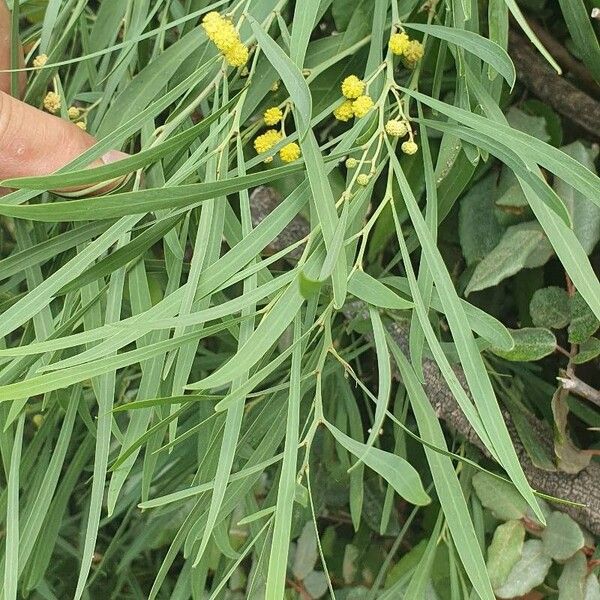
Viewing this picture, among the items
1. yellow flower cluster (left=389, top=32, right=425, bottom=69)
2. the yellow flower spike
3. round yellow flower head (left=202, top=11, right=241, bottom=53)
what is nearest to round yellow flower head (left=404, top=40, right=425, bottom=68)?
yellow flower cluster (left=389, top=32, right=425, bottom=69)

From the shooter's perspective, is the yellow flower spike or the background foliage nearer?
the background foliage

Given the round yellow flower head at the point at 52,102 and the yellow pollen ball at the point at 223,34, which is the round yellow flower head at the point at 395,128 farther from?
the round yellow flower head at the point at 52,102

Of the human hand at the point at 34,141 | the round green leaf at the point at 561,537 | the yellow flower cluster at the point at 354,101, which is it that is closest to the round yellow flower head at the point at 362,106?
the yellow flower cluster at the point at 354,101

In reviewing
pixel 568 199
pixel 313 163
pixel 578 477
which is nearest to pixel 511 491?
pixel 578 477

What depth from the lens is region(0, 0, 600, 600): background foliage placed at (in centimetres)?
31

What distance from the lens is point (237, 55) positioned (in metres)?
0.37

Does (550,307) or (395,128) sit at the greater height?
(395,128)

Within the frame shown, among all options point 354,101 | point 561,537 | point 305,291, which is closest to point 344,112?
point 354,101

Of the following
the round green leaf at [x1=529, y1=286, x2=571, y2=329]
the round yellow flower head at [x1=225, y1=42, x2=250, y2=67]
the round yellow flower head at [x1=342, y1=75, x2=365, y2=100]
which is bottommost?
the round green leaf at [x1=529, y1=286, x2=571, y2=329]

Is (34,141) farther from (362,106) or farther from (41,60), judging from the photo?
(362,106)

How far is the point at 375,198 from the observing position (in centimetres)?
56

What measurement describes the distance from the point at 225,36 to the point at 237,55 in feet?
0.04

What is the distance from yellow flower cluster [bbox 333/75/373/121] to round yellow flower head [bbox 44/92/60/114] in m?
0.18

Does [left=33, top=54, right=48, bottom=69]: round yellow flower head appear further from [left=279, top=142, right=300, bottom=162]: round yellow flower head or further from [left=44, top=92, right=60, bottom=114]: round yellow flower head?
[left=279, top=142, right=300, bottom=162]: round yellow flower head
